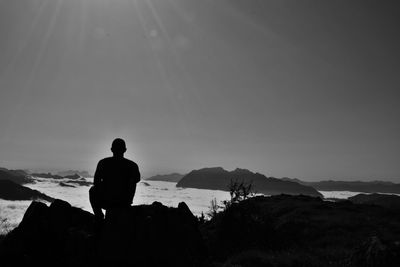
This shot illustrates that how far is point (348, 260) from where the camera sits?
14.8 metres

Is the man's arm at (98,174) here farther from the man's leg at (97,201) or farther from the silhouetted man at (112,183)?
the man's leg at (97,201)

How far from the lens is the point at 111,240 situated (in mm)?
10680

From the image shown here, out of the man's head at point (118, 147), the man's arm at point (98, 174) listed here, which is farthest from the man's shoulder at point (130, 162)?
the man's arm at point (98, 174)

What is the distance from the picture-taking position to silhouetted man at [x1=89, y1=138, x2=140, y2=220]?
11.6m

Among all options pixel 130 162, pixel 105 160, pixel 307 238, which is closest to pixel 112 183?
pixel 105 160

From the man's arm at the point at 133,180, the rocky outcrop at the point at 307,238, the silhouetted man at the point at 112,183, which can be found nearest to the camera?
the silhouetted man at the point at 112,183

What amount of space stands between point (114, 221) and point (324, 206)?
34600 mm

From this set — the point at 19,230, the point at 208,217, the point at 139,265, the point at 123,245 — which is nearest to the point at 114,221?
the point at 123,245

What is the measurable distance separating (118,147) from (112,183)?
4.07 feet

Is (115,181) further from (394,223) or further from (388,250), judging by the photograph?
(394,223)

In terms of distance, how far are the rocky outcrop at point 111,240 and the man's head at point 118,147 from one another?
6.34 ft

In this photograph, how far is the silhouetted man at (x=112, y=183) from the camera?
11633 millimetres

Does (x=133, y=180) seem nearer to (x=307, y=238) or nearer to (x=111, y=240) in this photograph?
(x=111, y=240)

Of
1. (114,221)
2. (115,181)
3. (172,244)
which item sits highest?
(115,181)
